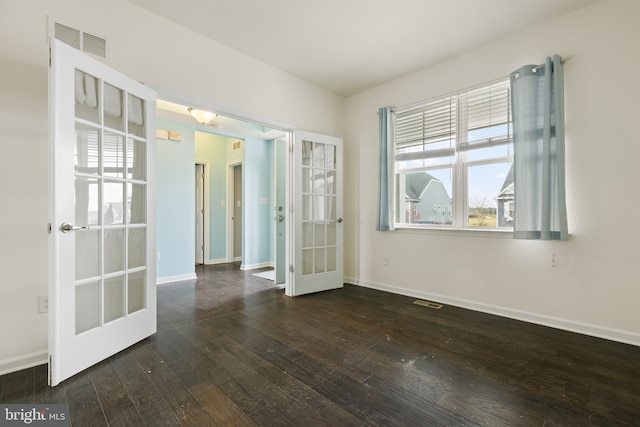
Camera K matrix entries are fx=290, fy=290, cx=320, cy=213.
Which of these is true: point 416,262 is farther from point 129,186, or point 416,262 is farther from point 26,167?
point 26,167

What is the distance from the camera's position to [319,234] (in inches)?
158

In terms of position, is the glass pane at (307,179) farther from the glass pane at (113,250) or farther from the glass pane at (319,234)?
the glass pane at (113,250)

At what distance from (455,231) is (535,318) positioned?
3.59 feet

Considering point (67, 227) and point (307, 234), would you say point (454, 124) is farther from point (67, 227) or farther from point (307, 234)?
point (67, 227)

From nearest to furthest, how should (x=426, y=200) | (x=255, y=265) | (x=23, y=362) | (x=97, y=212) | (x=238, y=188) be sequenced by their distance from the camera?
(x=23, y=362) < (x=97, y=212) < (x=426, y=200) < (x=255, y=265) < (x=238, y=188)

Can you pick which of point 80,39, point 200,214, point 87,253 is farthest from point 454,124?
point 200,214

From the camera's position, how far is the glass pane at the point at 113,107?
2127 millimetres

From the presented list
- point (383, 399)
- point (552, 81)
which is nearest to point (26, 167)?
point (383, 399)

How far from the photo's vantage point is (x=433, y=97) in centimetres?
349

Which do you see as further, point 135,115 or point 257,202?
point 257,202

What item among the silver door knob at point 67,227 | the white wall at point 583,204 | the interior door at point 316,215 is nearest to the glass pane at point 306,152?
the interior door at point 316,215

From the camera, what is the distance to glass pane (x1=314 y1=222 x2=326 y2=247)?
3977 millimetres

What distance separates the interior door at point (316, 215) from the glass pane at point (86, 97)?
6.85 feet

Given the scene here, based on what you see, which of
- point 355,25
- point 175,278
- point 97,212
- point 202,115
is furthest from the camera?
point 175,278
